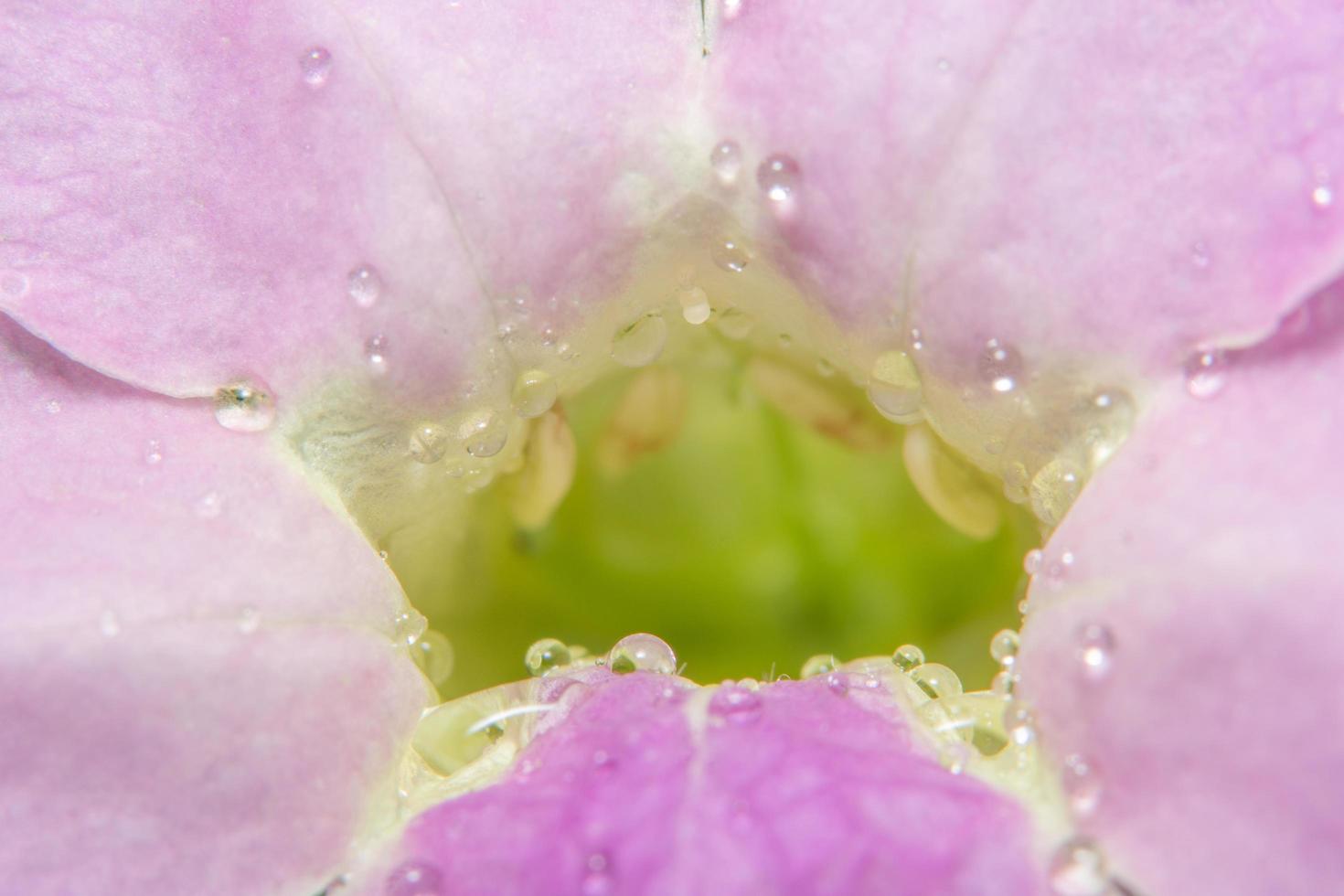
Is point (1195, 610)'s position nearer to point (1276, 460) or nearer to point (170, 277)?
point (1276, 460)

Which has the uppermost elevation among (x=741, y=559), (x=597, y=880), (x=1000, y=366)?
(x=1000, y=366)

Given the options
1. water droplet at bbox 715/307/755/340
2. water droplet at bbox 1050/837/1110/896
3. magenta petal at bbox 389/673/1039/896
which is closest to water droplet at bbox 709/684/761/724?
magenta petal at bbox 389/673/1039/896

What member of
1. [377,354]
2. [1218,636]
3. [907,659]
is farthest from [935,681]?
[377,354]

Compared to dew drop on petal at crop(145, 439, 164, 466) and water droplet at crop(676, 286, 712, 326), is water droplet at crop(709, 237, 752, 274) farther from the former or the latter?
dew drop on petal at crop(145, 439, 164, 466)

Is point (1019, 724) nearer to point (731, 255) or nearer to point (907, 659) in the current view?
point (907, 659)

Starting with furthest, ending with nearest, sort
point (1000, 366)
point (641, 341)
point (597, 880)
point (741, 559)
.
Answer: point (741, 559), point (641, 341), point (1000, 366), point (597, 880)

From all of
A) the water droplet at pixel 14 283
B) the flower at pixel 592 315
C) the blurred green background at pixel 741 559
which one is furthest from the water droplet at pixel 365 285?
the blurred green background at pixel 741 559

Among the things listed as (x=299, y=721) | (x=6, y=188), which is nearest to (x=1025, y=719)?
(x=299, y=721)
